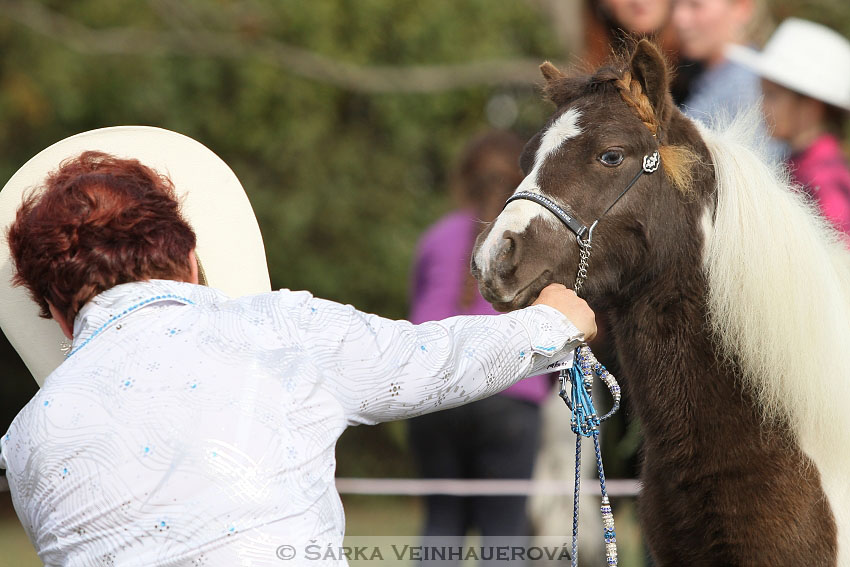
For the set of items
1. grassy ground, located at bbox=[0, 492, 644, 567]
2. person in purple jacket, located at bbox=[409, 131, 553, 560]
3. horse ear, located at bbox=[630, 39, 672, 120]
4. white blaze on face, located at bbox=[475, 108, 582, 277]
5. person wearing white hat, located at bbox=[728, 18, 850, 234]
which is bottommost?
grassy ground, located at bbox=[0, 492, 644, 567]

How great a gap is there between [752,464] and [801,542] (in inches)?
7.7

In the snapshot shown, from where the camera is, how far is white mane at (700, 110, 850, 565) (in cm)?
222

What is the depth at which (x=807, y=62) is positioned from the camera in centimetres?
382

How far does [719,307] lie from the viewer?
7.50 ft

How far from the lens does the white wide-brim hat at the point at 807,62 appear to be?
3.73m

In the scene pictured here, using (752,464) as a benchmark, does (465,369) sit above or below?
above

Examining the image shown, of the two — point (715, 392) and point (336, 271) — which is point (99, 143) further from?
point (336, 271)

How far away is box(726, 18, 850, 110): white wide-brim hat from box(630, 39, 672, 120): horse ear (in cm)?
162

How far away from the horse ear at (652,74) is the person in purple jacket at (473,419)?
1.56 metres

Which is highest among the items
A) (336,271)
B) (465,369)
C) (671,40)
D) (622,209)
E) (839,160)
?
(671,40)

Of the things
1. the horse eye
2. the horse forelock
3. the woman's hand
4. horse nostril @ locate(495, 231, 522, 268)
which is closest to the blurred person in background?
the horse forelock

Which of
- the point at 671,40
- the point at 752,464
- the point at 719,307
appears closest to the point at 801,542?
the point at 752,464

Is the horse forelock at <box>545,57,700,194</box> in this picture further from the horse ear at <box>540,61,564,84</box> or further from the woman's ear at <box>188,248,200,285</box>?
the woman's ear at <box>188,248,200,285</box>

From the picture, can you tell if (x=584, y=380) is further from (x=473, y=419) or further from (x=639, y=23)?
(x=639, y=23)
